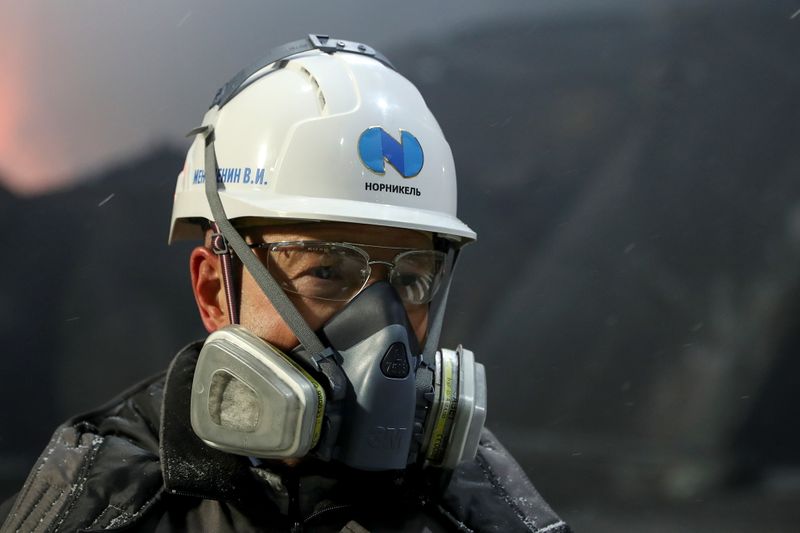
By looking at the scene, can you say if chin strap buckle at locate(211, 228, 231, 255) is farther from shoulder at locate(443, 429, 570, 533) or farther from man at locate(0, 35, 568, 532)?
shoulder at locate(443, 429, 570, 533)

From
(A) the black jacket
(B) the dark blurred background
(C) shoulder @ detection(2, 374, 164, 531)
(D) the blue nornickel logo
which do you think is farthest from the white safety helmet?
(B) the dark blurred background

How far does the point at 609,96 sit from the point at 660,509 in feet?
4.54

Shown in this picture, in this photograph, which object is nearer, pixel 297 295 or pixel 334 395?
pixel 334 395

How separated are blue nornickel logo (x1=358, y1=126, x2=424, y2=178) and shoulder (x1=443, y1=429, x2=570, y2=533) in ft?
2.17

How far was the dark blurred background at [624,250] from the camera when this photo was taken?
8.68 feet

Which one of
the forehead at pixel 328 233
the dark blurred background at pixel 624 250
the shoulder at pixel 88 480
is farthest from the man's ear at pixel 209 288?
the dark blurred background at pixel 624 250

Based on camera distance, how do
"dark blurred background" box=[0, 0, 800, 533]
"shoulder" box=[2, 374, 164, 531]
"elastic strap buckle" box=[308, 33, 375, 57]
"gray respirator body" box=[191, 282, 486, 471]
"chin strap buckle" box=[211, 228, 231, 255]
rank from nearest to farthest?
"gray respirator body" box=[191, 282, 486, 471]
"shoulder" box=[2, 374, 164, 531]
"chin strap buckle" box=[211, 228, 231, 255]
"elastic strap buckle" box=[308, 33, 375, 57]
"dark blurred background" box=[0, 0, 800, 533]

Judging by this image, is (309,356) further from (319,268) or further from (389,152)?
(389,152)

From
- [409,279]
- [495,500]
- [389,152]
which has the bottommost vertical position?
[495,500]

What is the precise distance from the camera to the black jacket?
5.08 feet

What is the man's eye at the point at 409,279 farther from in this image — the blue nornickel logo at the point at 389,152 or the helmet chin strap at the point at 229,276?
the helmet chin strap at the point at 229,276

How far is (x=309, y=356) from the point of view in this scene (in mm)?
1531

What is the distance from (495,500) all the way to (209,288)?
29.3 inches

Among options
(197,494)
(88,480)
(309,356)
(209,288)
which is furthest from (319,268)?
(88,480)
